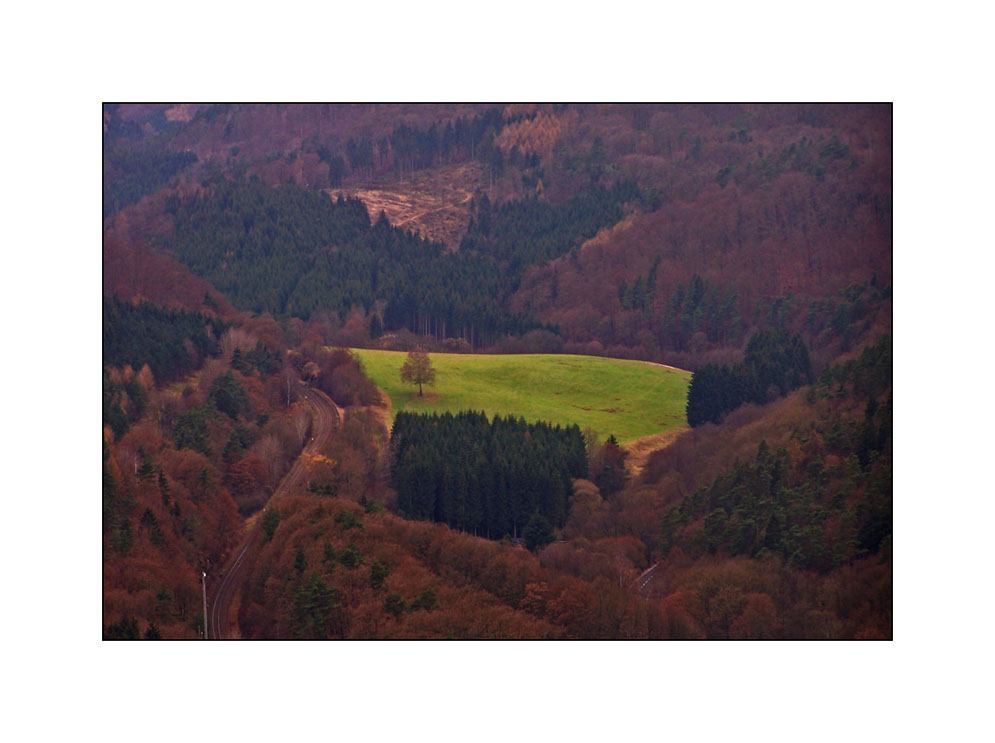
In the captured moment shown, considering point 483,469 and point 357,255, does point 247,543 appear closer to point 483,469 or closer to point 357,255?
point 483,469

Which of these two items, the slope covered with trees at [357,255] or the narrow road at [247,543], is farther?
the slope covered with trees at [357,255]

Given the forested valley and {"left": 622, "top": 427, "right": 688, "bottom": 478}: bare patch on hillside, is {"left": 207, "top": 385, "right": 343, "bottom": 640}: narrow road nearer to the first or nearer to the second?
the forested valley

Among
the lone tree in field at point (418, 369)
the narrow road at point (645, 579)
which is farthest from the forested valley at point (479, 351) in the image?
the lone tree in field at point (418, 369)

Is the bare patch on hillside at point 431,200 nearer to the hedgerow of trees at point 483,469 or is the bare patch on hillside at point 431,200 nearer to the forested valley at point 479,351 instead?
the forested valley at point 479,351

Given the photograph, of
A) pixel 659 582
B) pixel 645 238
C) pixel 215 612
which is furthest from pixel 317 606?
pixel 645 238

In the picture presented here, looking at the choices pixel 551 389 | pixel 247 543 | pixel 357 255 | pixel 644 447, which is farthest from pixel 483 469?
pixel 357 255

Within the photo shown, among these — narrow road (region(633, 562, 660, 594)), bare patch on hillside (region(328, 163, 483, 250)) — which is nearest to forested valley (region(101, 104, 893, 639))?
narrow road (region(633, 562, 660, 594))
